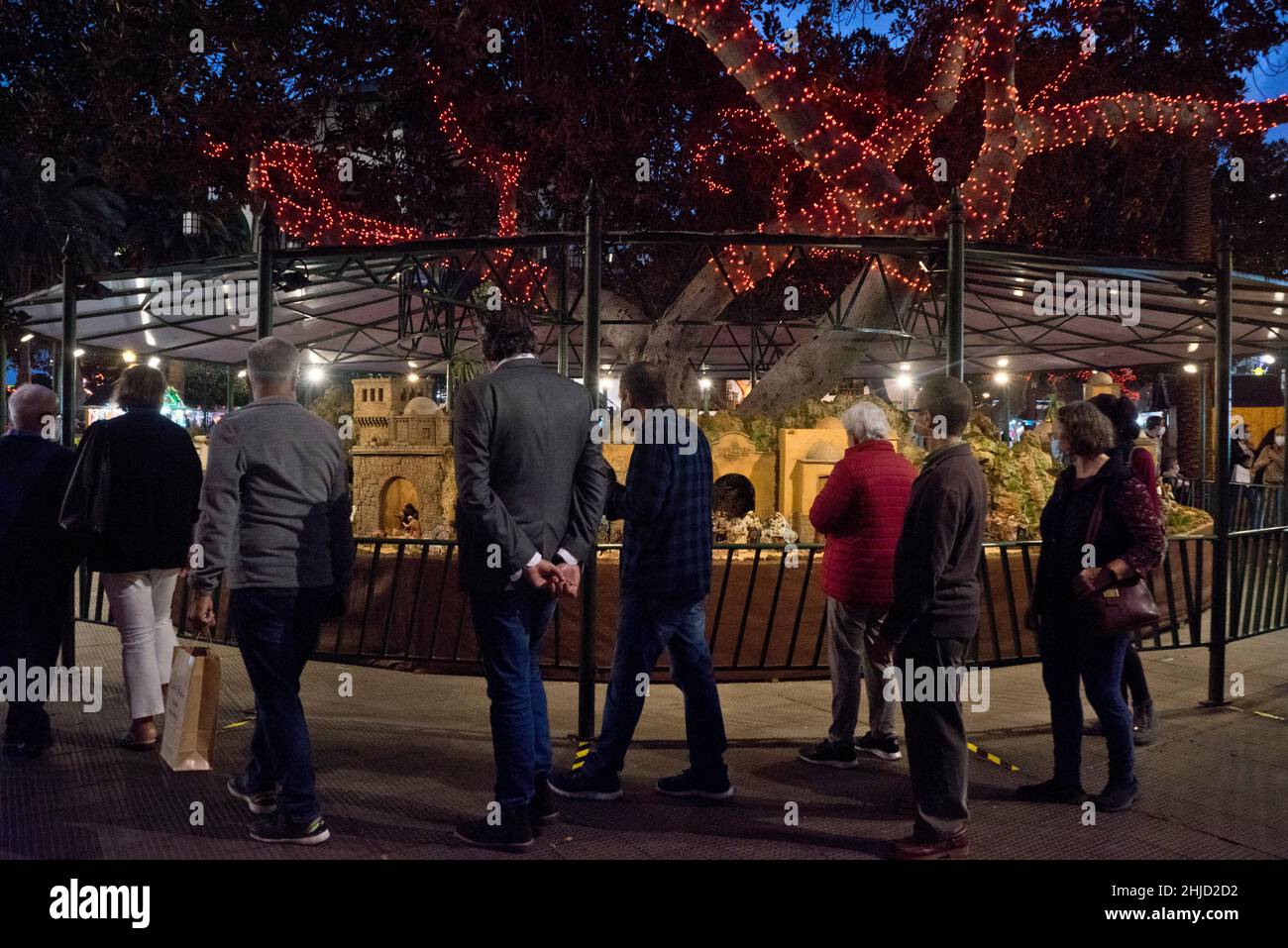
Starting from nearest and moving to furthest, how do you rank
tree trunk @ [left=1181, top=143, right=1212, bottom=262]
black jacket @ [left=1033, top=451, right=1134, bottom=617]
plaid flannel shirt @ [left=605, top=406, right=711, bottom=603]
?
plaid flannel shirt @ [left=605, top=406, right=711, bottom=603], black jacket @ [left=1033, top=451, right=1134, bottom=617], tree trunk @ [left=1181, top=143, right=1212, bottom=262]

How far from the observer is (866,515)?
4.80 m

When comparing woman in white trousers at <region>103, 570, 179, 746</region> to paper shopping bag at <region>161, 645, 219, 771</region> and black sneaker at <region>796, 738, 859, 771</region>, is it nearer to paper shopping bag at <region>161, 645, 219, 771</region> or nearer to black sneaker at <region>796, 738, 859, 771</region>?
paper shopping bag at <region>161, 645, 219, 771</region>

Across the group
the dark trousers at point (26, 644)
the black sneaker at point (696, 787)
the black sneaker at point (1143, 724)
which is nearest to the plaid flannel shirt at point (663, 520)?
the black sneaker at point (696, 787)

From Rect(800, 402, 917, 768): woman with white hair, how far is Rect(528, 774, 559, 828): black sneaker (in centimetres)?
164

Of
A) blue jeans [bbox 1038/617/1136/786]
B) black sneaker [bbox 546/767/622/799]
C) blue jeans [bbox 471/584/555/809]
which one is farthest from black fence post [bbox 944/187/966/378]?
blue jeans [bbox 471/584/555/809]

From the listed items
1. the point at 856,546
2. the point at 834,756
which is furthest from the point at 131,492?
the point at 834,756

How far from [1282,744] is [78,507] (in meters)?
6.69

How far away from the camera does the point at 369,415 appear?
10.1 meters

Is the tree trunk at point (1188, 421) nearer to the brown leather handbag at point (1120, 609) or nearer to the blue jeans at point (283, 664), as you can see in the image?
the brown leather handbag at point (1120, 609)

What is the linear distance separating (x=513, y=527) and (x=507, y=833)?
121 cm

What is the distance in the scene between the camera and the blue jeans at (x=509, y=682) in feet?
12.4

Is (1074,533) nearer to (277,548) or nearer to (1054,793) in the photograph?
(1054,793)

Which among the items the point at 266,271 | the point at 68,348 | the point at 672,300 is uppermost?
the point at 672,300

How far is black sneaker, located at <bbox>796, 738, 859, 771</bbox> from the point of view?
5.05 m
